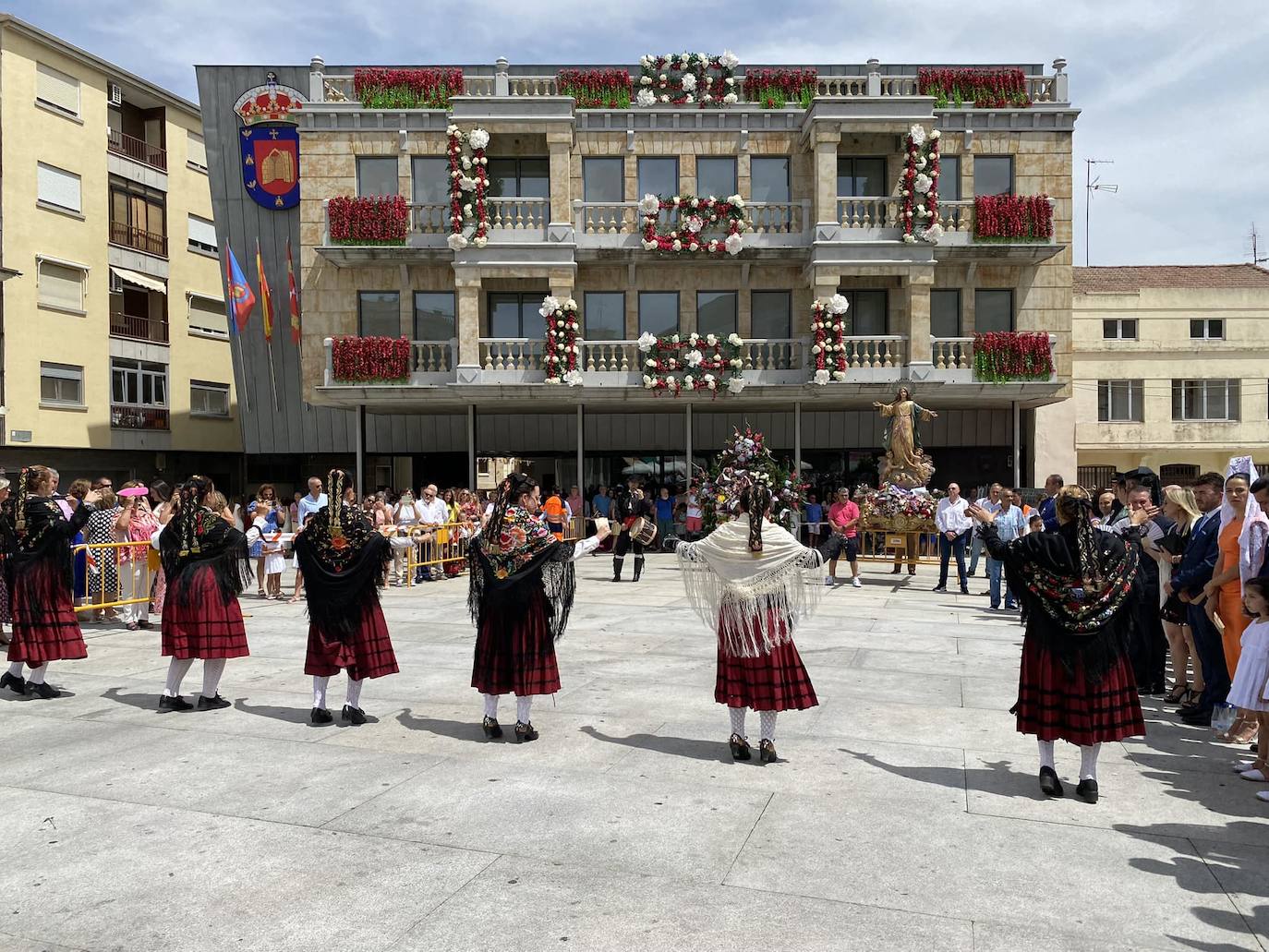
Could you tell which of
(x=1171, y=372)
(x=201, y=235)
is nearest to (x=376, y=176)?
(x=201, y=235)

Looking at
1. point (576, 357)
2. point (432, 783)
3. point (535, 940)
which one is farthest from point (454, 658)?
point (576, 357)

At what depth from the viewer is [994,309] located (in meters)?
25.3

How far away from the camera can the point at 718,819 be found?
18.3 ft

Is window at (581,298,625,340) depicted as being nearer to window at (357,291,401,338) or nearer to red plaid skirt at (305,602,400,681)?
window at (357,291,401,338)

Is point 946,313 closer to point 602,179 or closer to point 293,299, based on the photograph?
point 602,179

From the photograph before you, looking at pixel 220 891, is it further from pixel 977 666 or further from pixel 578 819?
pixel 977 666

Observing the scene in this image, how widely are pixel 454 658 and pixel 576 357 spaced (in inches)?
554

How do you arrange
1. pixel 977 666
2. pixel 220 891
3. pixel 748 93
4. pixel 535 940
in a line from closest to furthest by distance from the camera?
pixel 535 940 → pixel 220 891 → pixel 977 666 → pixel 748 93

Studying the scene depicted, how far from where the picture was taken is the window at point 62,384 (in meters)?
29.3

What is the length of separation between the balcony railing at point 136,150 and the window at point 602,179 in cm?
1718

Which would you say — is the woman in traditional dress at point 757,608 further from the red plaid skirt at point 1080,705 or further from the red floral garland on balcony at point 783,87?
the red floral garland on balcony at point 783,87

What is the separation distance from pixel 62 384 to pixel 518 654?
93.3 ft

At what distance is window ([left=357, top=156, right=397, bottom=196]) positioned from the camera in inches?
989

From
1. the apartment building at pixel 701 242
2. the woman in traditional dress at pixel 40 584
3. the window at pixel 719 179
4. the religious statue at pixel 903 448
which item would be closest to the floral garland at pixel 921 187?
the apartment building at pixel 701 242
